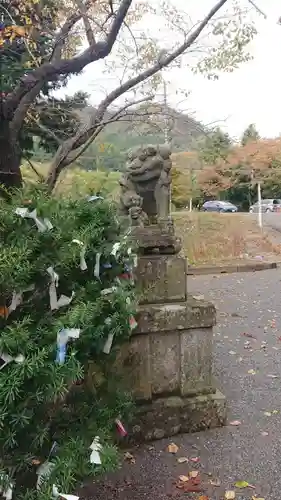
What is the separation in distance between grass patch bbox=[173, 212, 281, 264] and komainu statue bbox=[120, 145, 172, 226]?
782cm

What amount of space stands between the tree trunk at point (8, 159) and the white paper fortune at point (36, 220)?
224 centimetres

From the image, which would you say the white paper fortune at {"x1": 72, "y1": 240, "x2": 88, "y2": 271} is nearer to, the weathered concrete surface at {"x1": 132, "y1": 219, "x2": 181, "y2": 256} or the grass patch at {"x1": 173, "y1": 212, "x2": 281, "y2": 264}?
the weathered concrete surface at {"x1": 132, "y1": 219, "x2": 181, "y2": 256}

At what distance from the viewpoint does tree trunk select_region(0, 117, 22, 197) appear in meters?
3.84

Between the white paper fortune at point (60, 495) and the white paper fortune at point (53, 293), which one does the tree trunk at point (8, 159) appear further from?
the white paper fortune at point (60, 495)

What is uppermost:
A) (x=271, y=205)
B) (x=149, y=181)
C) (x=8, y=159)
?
(x=8, y=159)

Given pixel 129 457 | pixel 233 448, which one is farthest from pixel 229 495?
pixel 129 457

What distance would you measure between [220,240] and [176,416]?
33.0 ft

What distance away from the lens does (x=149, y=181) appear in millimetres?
3654

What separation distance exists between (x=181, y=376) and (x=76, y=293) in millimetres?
1595

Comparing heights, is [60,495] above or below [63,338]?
below

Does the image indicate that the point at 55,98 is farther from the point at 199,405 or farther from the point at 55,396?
the point at 55,396

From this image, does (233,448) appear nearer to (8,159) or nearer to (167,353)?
(167,353)

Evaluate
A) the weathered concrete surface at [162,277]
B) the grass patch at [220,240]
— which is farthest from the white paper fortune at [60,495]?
the grass patch at [220,240]

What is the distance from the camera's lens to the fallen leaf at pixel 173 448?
2887 mm
